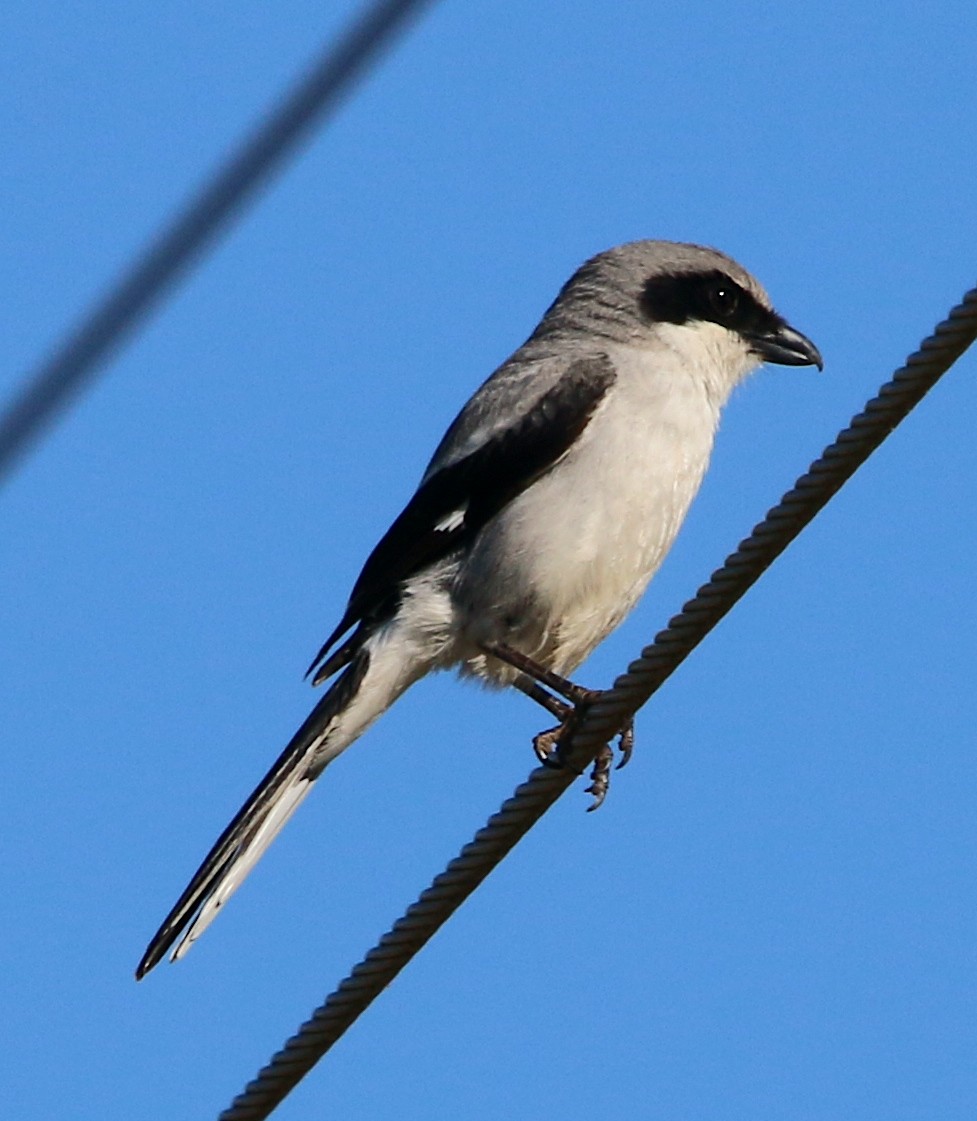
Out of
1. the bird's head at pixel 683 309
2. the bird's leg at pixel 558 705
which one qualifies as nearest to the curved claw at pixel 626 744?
the bird's leg at pixel 558 705

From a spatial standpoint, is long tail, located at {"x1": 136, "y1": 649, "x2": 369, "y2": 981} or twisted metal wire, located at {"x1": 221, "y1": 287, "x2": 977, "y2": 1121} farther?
long tail, located at {"x1": 136, "y1": 649, "x2": 369, "y2": 981}

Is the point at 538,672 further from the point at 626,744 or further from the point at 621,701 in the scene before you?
the point at 621,701

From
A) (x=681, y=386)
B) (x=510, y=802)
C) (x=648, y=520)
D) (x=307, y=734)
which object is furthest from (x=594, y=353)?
(x=510, y=802)

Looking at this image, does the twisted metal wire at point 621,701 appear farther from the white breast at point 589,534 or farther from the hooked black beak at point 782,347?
the hooked black beak at point 782,347

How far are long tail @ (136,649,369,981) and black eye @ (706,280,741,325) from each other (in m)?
1.73

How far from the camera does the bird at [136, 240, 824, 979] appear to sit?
4.88 metres

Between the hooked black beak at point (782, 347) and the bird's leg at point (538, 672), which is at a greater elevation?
the hooked black beak at point (782, 347)

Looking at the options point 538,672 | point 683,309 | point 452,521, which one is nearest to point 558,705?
point 538,672

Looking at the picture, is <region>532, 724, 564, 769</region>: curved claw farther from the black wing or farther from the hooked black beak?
the hooked black beak

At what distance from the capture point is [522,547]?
4895 mm

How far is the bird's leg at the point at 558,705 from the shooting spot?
429cm

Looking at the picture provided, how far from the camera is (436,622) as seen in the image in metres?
5.02

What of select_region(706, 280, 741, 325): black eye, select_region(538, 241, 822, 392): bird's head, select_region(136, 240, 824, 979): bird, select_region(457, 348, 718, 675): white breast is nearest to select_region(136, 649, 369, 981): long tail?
select_region(136, 240, 824, 979): bird

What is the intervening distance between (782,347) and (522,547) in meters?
1.48
